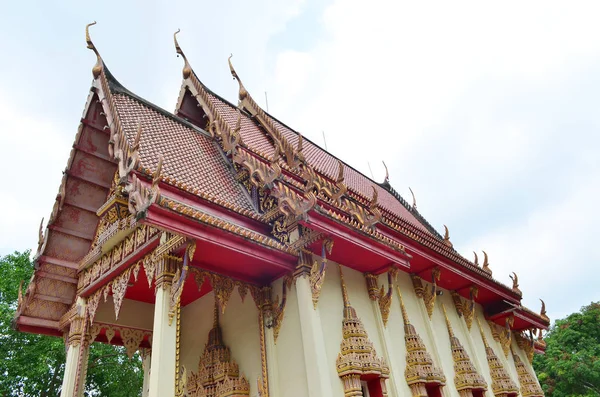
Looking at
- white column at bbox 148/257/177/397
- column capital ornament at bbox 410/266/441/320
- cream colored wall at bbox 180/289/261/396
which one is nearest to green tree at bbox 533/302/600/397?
column capital ornament at bbox 410/266/441/320

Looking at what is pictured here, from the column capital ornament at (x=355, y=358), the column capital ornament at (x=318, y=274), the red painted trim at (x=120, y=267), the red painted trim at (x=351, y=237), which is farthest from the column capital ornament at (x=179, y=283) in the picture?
the column capital ornament at (x=355, y=358)

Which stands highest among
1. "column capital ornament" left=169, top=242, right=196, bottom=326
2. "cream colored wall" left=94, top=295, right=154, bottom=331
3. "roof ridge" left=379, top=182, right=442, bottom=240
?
"roof ridge" left=379, top=182, right=442, bottom=240

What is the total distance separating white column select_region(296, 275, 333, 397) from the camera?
4797 millimetres

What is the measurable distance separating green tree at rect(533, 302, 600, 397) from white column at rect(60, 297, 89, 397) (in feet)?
68.7

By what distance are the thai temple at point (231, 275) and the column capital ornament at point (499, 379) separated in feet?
0.08

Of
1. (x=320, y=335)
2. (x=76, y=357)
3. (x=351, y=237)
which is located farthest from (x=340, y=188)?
(x=76, y=357)

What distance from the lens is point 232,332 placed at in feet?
20.0

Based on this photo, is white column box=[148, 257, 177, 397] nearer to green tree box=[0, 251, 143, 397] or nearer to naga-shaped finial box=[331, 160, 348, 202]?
naga-shaped finial box=[331, 160, 348, 202]

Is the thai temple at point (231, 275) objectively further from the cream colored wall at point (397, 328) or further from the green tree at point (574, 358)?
the green tree at point (574, 358)

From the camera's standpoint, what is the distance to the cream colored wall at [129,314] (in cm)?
720

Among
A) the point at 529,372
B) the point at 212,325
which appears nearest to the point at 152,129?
the point at 212,325

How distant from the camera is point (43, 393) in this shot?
41.6ft

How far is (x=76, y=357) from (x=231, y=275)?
9.85 feet

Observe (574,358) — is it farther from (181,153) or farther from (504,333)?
(181,153)
